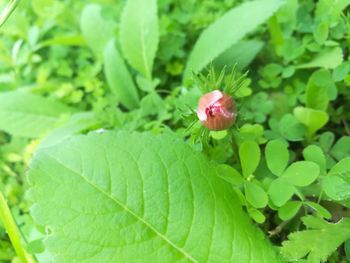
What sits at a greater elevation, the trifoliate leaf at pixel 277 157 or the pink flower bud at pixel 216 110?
the pink flower bud at pixel 216 110

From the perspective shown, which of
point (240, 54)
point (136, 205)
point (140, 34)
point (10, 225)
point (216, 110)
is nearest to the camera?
point (216, 110)

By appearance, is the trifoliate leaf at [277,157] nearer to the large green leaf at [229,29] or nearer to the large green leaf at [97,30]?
the large green leaf at [229,29]

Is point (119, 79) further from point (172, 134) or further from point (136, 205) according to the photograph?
point (136, 205)

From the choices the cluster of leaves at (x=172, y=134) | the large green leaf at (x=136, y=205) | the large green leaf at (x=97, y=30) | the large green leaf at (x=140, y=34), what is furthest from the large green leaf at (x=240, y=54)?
the large green leaf at (x=136, y=205)

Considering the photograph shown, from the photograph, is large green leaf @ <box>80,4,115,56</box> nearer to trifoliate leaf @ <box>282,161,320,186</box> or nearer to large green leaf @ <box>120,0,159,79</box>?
large green leaf @ <box>120,0,159,79</box>

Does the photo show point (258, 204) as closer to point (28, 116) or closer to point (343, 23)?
point (343, 23)

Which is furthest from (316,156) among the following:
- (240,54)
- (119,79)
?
(119,79)

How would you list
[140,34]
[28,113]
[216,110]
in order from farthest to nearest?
[28,113] < [140,34] < [216,110]
